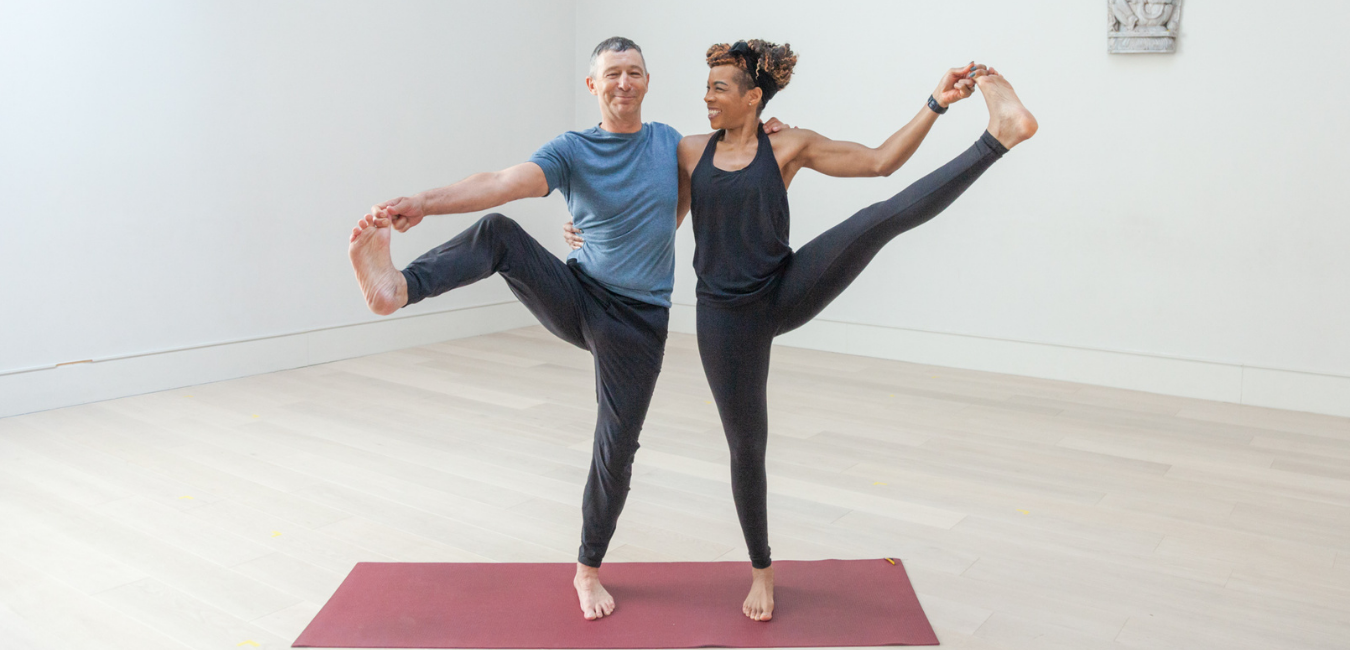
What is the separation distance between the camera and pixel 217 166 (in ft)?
14.7

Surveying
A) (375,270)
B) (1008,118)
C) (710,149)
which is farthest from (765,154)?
(375,270)

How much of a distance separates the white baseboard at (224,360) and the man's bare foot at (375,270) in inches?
116

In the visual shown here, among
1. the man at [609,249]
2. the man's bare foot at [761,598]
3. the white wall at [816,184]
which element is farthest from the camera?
the white wall at [816,184]

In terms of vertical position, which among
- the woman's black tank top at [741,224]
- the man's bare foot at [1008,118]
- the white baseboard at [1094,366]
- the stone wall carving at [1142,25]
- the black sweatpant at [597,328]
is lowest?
the white baseboard at [1094,366]

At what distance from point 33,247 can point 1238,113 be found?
5188mm

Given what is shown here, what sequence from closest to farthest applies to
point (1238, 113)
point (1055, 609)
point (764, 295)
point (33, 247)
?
point (764, 295) → point (1055, 609) → point (33, 247) → point (1238, 113)

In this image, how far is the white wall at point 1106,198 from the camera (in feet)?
14.1

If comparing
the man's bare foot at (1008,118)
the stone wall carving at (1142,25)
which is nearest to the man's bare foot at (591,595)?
the man's bare foot at (1008,118)

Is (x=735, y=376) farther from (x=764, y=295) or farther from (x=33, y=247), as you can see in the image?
(x=33, y=247)

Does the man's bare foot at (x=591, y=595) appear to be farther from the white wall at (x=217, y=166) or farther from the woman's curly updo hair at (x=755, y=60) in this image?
the white wall at (x=217, y=166)

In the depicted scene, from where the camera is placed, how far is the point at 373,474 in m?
3.32

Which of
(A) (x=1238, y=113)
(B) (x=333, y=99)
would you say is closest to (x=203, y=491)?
(B) (x=333, y=99)

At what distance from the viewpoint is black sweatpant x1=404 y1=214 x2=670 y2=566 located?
196cm

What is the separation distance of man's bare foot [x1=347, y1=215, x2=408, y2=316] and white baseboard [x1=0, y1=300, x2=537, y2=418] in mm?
2955
